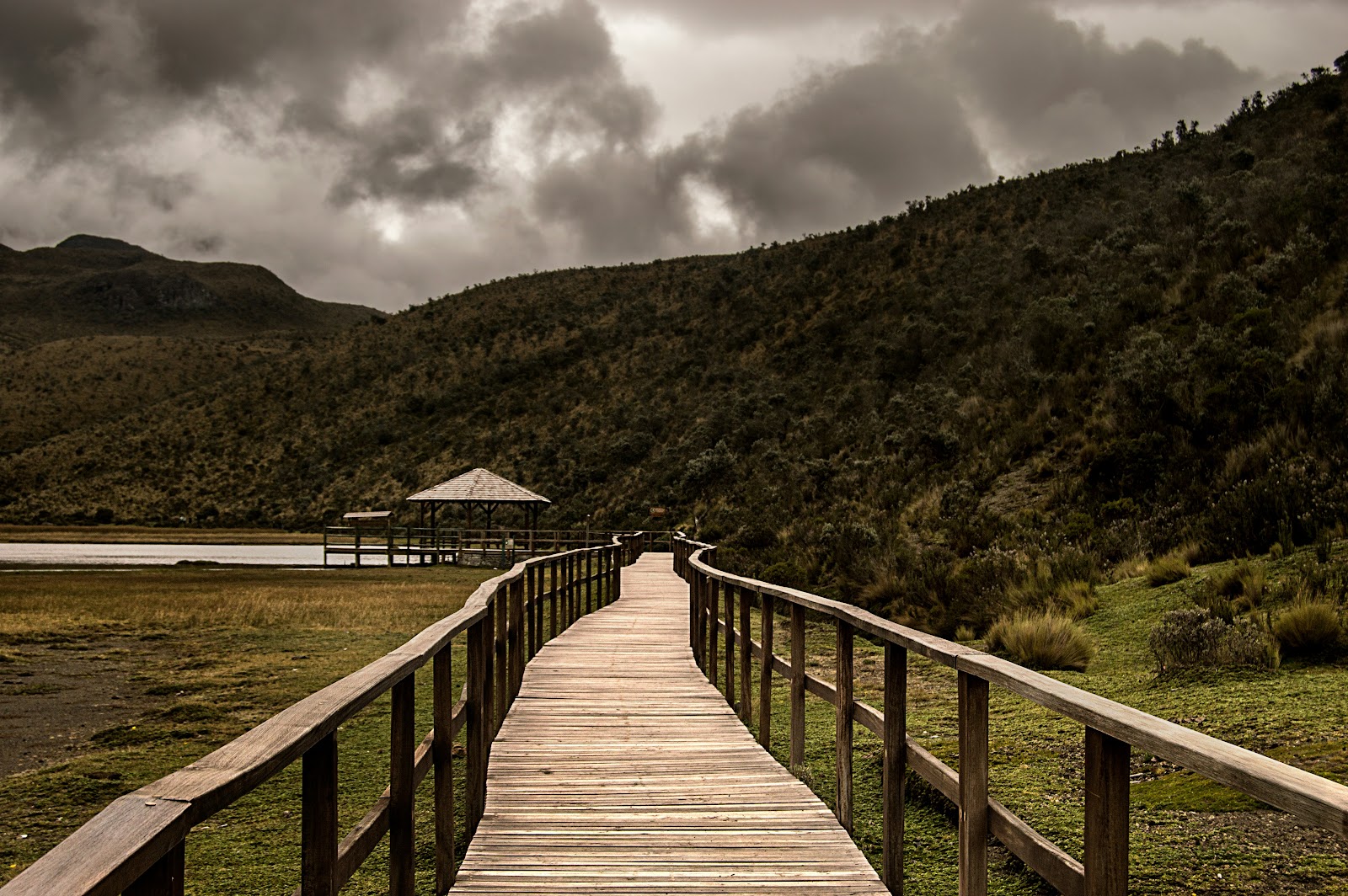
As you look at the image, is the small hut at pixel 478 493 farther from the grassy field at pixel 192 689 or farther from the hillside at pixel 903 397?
the grassy field at pixel 192 689

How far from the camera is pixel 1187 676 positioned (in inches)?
307

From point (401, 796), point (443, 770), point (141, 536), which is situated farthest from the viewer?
point (141, 536)

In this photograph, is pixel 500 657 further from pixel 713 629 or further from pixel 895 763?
pixel 895 763

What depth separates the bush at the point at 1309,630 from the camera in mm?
7648

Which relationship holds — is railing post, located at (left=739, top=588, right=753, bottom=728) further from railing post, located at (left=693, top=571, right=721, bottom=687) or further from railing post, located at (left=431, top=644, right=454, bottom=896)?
railing post, located at (left=431, top=644, right=454, bottom=896)

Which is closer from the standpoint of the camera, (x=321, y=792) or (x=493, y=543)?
(x=321, y=792)

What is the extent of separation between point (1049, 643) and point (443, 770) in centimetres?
693

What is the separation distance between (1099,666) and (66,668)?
12239 millimetres

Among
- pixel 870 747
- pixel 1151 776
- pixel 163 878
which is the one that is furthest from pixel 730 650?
pixel 163 878

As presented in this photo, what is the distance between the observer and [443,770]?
423 cm

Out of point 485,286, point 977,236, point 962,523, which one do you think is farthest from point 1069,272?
point 485,286

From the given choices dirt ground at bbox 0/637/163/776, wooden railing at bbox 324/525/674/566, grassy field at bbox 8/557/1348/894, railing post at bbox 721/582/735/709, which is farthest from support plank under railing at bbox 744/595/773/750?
wooden railing at bbox 324/525/674/566

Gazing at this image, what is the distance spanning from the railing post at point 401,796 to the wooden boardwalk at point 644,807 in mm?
739

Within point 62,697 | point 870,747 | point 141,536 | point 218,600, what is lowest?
point 141,536
